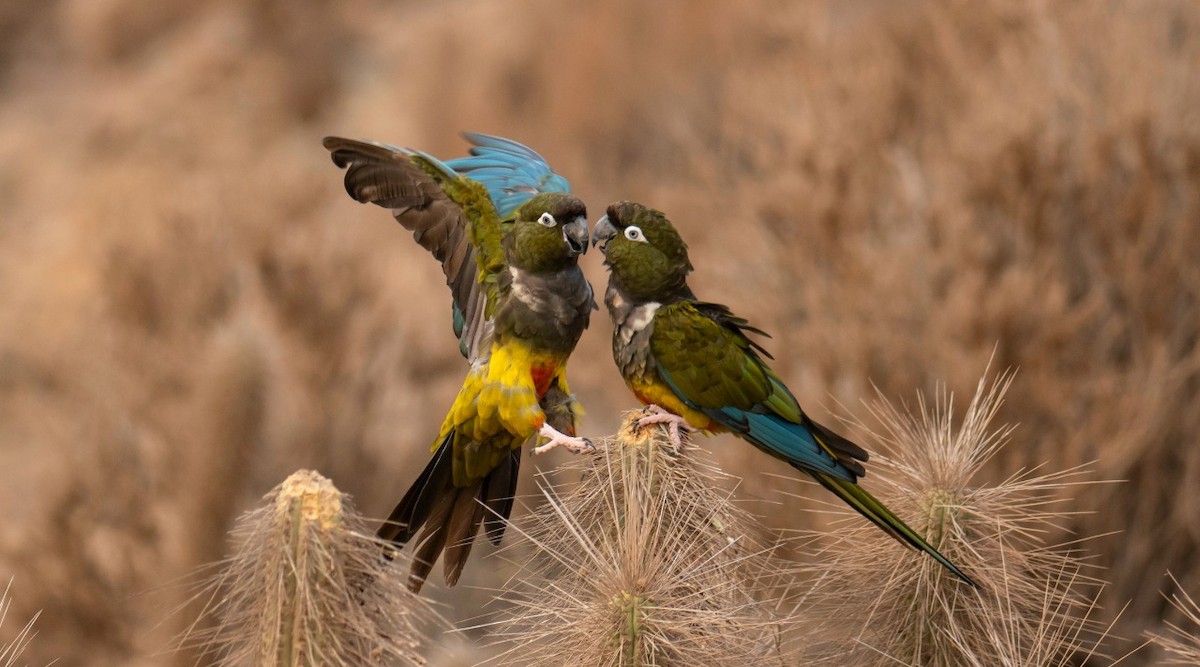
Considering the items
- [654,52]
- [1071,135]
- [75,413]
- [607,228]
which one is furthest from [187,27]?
[607,228]

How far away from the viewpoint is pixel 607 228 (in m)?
2.89

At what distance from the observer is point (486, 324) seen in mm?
3098

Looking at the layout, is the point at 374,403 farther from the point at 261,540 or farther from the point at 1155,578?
the point at 261,540

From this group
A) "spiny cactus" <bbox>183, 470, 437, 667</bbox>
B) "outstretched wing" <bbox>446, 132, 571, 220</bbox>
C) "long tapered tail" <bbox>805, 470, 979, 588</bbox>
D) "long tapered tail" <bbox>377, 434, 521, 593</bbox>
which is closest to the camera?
"spiny cactus" <bbox>183, 470, 437, 667</bbox>

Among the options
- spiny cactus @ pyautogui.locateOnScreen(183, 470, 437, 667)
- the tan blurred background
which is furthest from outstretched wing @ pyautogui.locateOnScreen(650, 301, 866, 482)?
the tan blurred background

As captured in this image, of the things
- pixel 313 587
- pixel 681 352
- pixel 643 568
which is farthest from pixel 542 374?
pixel 313 587

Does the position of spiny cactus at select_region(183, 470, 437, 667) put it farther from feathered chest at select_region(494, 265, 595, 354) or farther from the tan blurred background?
the tan blurred background

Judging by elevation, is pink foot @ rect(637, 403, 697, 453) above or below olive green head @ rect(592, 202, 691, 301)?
below

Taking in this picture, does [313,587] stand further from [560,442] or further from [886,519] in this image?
[886,519]

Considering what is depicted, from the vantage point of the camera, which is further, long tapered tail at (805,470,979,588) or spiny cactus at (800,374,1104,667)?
spiny cactus at (800,374,1104,667)

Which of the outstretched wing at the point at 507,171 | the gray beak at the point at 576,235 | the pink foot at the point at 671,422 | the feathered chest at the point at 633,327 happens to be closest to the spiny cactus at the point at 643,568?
the pink foot at the point at 671,422

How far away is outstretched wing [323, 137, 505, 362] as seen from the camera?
294 centimetres

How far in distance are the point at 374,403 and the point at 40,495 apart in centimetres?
180

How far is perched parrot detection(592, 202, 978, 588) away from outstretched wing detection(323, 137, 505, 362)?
295 mm
